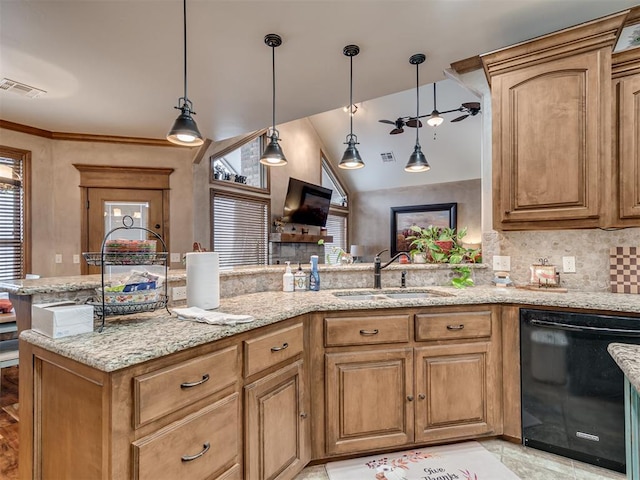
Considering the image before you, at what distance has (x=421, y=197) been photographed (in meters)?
7.68

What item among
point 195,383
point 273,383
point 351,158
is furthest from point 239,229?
point 195,383

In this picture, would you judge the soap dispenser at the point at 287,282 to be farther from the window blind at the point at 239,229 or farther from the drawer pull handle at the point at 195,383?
the window blind at the point at 239,229

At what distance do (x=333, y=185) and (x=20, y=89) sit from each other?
608cm

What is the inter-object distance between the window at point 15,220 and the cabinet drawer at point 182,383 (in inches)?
162

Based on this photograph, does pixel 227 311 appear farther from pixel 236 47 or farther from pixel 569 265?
pixel 569 265

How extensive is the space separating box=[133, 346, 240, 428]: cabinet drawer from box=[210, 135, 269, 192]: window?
4094 millimetres

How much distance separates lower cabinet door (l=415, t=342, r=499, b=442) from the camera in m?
2.01

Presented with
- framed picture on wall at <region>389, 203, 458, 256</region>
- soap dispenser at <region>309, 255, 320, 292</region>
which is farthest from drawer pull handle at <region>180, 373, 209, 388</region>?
framed picture on wall at <region>389, 203, 458, 256</region>

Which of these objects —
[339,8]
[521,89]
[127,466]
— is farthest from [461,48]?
[127,466]

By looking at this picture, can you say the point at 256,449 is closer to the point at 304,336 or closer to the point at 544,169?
the point at 304,336

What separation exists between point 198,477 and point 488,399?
1.71m

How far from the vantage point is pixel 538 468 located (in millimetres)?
1889

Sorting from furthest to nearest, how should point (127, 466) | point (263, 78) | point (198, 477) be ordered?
1. point (263, 78)
2. point (198, 477)
3. point (127, 466)

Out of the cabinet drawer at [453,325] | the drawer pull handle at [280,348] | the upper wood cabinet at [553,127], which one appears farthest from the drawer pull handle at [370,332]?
the upper wood cabinet at [553,127]
